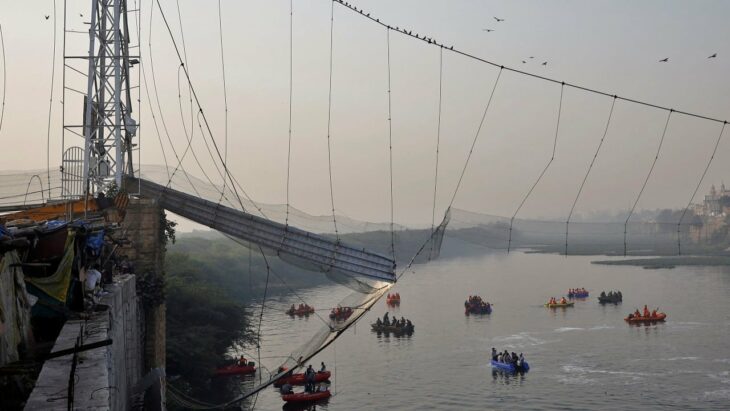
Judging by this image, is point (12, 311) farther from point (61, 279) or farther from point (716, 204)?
point (716, 204)

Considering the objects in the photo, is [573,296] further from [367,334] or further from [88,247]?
[88,247]

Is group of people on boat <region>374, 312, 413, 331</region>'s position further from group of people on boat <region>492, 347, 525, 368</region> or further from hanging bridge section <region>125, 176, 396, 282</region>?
hanging bridge section <region>125, 176, 396, 282</region>

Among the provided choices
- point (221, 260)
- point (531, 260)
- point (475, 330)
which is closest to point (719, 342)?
point (475, 330)

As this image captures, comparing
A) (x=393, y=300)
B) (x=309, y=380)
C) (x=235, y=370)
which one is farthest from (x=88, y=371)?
(x=393, y=300)

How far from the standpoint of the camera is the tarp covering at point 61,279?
36.2 feet

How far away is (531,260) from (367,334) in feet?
286

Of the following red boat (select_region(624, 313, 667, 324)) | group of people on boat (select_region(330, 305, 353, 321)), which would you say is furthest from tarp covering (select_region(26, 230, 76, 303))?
red boat (select_region(624, 313, 667, 324))

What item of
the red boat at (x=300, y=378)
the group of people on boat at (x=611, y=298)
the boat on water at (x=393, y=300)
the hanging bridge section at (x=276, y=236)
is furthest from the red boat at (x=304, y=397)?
the group of people on boat at (x=611, y=298)

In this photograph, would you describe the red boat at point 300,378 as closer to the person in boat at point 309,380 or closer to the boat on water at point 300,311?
the person in boat at point 309,380

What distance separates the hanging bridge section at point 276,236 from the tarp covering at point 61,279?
10.9 m

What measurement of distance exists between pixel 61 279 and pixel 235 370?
30755 millimetres

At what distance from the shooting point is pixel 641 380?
3894cm

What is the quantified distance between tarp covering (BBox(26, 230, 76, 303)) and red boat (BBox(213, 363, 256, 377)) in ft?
97.5

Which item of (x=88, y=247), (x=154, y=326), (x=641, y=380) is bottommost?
(x=641, y=380)
